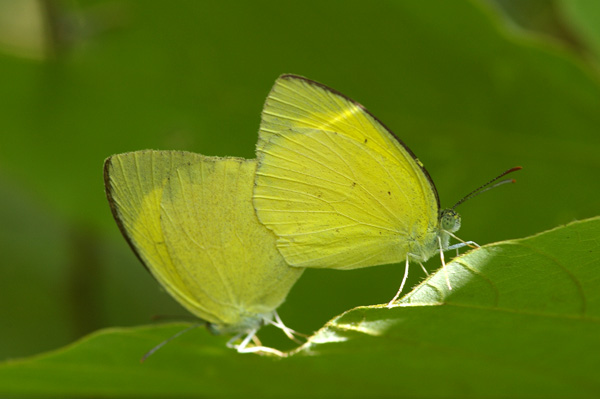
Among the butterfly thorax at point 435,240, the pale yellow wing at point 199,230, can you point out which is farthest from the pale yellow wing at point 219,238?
the butterfly thorax at point 435,240

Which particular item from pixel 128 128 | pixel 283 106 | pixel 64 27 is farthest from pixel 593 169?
pixel 64 27

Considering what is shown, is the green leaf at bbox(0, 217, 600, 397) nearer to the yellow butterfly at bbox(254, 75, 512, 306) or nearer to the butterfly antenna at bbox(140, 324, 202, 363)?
the butterfly antenna at bbox(140, 324, 202, 363)

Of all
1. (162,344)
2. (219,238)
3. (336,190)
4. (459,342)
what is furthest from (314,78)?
(459,342)

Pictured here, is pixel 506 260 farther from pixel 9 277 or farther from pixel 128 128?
pixel 9 277

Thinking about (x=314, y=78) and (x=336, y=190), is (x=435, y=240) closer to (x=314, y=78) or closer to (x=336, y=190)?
(x=336, y=190)

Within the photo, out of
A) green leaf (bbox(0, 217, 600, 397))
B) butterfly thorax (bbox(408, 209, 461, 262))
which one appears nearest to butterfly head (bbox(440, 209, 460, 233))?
butterfly thorax (bbox(408, 209, 461, 262))

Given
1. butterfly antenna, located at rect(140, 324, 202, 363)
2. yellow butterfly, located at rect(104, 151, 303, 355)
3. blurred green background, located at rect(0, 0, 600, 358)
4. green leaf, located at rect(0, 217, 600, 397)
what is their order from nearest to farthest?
green leaf, located at rect(0, 217, 600, 397), butterfly antenna, located at rect(140, 324, 202, 363), yellow butterfly, located at rect(104, 151, 303, 355), blurred green background, located at rect(0, 0, 600, 358)

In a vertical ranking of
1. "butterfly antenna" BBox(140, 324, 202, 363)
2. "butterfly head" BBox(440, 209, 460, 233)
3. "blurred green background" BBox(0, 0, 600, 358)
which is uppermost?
"blurred green background" BBox(0, 0, 600, 358)
